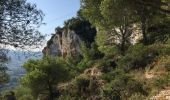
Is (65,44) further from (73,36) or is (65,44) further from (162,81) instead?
(162,81)

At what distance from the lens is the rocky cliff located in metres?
103

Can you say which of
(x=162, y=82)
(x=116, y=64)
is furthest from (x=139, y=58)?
(x=162, y=82)

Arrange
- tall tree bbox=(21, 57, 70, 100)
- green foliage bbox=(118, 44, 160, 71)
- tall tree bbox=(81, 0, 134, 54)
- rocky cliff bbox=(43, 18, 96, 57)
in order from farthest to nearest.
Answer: rocky cliff bbox=(43, 18, 96, 57) → tall tree bbox=(81, 0, 134, 54) → tall tree bbox=(21, 57, 70, 100) → green foliage bbox=(118, 44, 160, 71)

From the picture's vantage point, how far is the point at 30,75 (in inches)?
2057

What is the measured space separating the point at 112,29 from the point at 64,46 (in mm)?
55521

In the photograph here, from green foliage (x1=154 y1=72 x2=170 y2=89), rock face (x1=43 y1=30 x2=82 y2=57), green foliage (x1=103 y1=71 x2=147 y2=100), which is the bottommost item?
green foliage (x1=103 y1=71 x2=147 y2=100)

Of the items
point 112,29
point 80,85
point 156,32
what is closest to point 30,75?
point 80,85

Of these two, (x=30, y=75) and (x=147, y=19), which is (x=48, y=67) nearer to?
(x=30, y=75)

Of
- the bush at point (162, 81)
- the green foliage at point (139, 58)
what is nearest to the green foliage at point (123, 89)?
the bush at point (162, 81)

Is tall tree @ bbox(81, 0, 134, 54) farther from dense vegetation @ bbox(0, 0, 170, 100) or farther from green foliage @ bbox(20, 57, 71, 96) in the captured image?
green foliage @ bbox(20, 57, 71, 96)

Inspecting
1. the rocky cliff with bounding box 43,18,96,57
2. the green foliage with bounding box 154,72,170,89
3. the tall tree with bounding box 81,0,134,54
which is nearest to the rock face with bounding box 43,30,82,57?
the rocky cliff with bounding box 43,18,96,57

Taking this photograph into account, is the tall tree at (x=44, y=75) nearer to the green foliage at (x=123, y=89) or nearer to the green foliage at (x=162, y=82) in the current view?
the green foliage at (x=123, y=89)

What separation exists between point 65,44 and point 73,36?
738 cm

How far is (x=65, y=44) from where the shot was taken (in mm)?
113000
